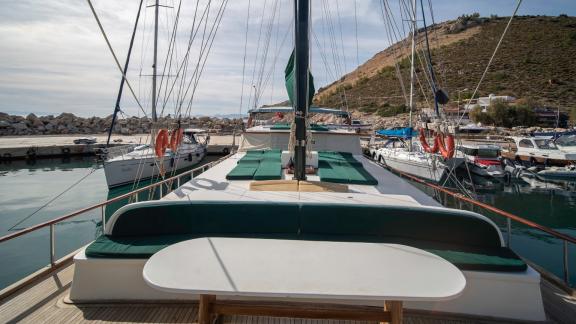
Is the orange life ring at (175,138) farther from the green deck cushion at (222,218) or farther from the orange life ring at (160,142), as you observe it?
the green deck cushion at (222,218)

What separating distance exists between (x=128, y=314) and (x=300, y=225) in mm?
1835

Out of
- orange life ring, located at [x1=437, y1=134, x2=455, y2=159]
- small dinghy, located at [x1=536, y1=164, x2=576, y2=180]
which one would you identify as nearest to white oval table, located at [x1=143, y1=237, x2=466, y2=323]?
orange life ring, located at [x1=437, y1=134, x2=455, y2=159]

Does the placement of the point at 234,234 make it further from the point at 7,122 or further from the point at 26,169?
the point at 7,122

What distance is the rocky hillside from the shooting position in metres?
50.9

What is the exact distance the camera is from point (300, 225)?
379cm

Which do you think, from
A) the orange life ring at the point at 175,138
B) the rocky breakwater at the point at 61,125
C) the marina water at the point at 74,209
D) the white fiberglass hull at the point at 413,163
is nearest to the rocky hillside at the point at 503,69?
the white fiberglass hull at the point at 413,163

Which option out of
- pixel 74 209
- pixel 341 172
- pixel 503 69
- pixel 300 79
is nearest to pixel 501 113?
pixel 503 69

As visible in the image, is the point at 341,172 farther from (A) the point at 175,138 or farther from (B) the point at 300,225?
(A) the point at 175,138

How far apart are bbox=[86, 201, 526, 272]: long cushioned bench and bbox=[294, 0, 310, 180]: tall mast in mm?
1546

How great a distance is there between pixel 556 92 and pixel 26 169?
62558mm

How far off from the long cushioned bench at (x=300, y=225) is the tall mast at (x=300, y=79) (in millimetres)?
1546

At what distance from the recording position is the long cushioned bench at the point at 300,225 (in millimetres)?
3502

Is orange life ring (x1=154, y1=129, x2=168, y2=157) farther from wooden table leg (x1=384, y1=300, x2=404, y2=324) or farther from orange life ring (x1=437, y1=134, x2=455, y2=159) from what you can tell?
wooden table leg (x1=384, y1=300, x2=404, y2=324)

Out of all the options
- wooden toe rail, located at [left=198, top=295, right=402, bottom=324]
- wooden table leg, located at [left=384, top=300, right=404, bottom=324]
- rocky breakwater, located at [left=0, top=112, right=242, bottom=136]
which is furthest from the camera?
→ rocky breakwater, located at [left=0, top=112, right=242, bottom=136]
